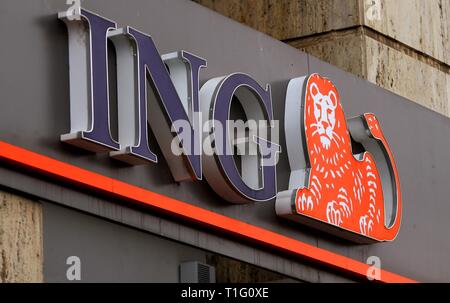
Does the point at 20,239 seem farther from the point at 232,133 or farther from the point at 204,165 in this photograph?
the point at 232,133

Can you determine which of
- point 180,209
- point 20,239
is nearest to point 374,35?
point 180,209

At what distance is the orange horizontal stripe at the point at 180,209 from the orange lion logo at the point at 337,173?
18cm

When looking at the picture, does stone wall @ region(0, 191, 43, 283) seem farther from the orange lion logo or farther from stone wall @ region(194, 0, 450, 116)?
stone wall @ region(194, 0, 450, 116)

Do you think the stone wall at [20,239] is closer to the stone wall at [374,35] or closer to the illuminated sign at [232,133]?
the illuminated sign at [232,133]

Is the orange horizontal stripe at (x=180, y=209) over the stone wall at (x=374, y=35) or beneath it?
beneath

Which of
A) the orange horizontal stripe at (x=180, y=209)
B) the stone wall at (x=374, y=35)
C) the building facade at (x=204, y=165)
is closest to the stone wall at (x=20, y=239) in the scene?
the building facade at (x=204, y=165)

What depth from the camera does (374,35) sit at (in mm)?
11648

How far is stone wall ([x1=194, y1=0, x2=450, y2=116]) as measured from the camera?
Answer: 11.5 m

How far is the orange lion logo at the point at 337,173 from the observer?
9664 mm

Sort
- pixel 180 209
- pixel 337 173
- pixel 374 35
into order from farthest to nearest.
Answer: pixel 374 35 < pixel 337 173 < pixel 180 209

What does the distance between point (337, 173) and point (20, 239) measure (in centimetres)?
304

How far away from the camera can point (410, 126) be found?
37.1ft

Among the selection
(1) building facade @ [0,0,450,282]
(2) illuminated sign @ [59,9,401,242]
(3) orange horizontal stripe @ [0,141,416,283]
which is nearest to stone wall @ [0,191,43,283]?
(1) building facade @ [0,0,450,282]
